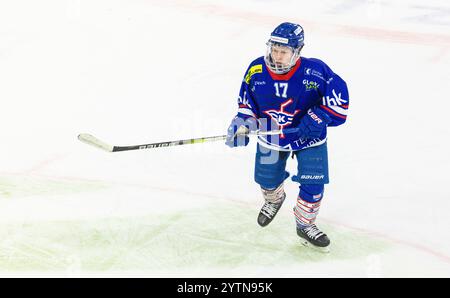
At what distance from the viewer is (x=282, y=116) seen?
5.27 meters

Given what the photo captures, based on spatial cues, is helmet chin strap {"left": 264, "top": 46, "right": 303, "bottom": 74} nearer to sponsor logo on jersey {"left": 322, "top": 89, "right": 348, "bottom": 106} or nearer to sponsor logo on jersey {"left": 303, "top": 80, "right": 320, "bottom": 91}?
sponsor logo on jersey {"left": 303, "top": 80, "right": 320, "bottom": 91}

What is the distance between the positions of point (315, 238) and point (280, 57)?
1.10 meters

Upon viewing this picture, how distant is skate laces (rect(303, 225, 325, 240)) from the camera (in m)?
5.48

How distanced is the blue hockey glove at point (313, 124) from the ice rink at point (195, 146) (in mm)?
774

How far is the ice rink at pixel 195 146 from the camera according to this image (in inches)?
217

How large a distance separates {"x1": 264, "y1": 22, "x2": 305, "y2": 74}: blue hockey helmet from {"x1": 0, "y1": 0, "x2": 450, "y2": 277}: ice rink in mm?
1120

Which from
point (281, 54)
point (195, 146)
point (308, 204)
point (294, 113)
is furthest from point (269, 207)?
point (195, 146)

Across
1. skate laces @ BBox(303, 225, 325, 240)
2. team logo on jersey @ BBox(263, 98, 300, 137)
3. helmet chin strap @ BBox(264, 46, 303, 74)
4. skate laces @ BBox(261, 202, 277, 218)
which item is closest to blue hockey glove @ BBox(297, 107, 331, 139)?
team logo on jersey @ BBox(263, 98, 300, 137)

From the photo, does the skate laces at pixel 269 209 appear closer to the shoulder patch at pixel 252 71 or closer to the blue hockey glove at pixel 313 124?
the blue hockey glove at pixel 313 124

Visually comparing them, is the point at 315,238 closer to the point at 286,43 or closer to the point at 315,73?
the point at 315,73

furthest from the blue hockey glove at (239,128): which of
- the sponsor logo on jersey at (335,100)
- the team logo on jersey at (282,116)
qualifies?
the sponsor logo on jersey at (335,100)

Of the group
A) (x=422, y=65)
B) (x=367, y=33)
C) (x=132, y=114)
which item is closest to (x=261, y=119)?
(x=132, y=114)

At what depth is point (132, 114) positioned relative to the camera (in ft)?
24.9

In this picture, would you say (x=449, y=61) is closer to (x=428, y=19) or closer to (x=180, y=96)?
(x=428, y=19)
